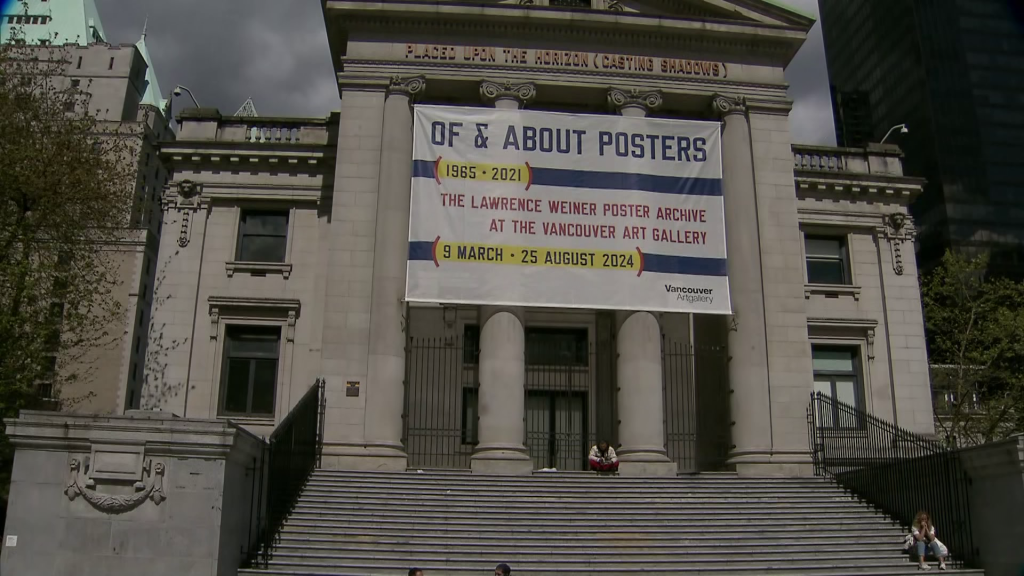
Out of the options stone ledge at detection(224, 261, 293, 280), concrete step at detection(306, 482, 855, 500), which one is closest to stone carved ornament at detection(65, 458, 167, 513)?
concrete step at detection(306, 482, 855, 500)

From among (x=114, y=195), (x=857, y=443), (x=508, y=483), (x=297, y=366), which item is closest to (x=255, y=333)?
(x=297, y=366)

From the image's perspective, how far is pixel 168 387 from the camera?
23.9m

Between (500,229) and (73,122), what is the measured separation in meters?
11.6

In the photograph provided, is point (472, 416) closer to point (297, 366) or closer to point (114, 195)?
point (297, 366)

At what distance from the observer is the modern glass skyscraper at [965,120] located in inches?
3231

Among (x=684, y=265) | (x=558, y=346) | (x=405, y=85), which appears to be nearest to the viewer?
(x=684, y=265)

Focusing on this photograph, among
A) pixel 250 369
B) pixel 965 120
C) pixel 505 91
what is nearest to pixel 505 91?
pixel 505 91

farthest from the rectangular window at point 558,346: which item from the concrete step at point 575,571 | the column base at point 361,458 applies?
the concrete step at point 575,571

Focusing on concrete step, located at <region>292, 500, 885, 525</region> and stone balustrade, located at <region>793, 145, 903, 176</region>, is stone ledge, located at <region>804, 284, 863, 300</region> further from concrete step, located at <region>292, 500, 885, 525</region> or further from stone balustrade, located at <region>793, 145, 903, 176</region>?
concrete step, located at <region>292, 500, 885, 525</region>

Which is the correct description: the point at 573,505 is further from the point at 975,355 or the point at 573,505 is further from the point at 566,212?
the point at 975,355

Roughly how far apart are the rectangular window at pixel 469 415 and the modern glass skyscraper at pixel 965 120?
6942cm

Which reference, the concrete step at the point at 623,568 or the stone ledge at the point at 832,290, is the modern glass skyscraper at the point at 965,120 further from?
the concrete step at the point at 623,568

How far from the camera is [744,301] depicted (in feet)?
73.3

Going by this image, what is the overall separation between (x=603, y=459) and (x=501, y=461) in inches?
92.8
